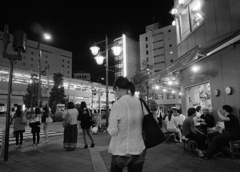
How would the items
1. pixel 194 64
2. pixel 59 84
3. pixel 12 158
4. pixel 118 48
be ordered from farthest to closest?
pixel 59 84, pixel 118 48, pixel 194 64, pixel 12 158

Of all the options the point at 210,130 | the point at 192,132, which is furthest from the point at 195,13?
the point at 192,132

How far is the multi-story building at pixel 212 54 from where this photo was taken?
613 cm

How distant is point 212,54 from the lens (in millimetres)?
7379

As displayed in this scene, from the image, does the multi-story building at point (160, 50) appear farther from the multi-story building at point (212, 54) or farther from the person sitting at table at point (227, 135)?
the person sitting at table at point (227, 135)

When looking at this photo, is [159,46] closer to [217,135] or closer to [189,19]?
[189,19]

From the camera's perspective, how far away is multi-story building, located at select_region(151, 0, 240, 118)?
6129 mm

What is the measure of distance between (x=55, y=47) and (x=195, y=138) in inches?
2844

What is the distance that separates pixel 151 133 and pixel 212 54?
6756 millimetres

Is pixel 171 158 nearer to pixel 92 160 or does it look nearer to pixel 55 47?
pixel 92 160

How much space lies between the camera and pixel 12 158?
5.60 meters

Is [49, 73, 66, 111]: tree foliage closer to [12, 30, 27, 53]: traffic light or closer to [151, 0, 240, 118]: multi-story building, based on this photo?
[151, 0, 240, 118]: multi-story building

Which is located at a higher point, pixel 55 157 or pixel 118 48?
pixel 118 48

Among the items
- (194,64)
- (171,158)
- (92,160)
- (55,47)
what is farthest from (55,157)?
(55,47)

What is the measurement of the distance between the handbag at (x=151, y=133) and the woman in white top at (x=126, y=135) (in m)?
0.06
